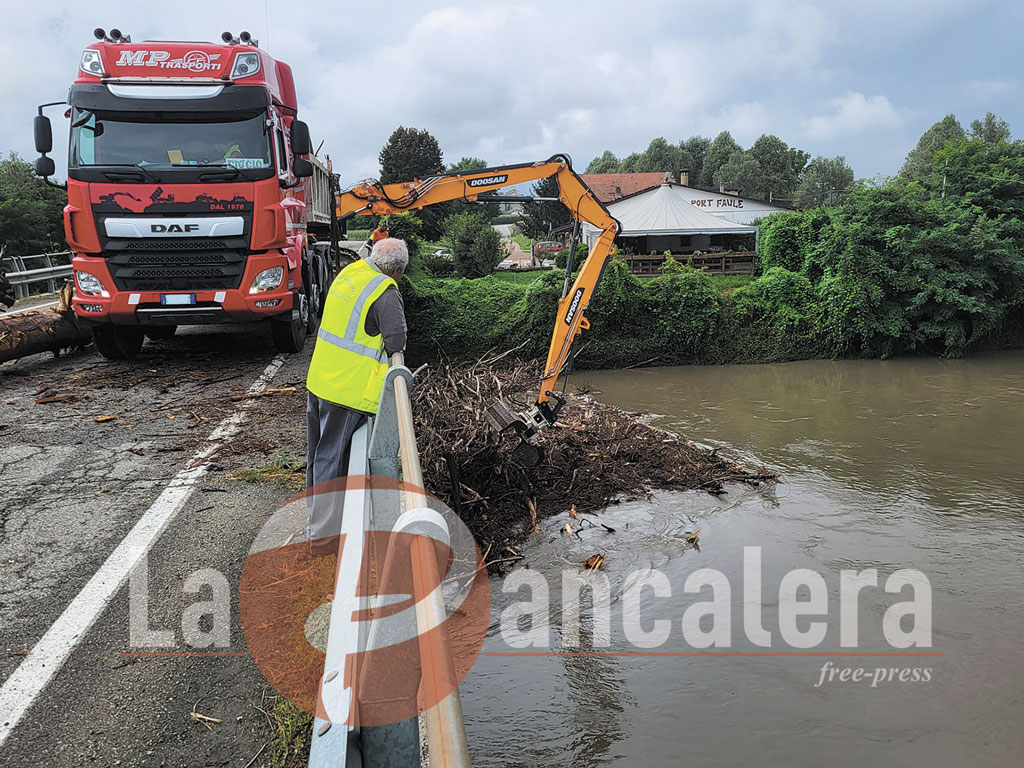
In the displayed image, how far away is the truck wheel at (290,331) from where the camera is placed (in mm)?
9641

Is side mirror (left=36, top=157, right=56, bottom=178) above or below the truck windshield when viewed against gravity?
Result: below

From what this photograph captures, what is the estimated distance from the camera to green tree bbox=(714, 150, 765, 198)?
253 feet

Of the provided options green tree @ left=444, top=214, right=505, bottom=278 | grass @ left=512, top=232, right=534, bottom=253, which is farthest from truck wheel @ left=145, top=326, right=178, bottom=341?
grass @ left=512, top=232, right=534, bottom=253

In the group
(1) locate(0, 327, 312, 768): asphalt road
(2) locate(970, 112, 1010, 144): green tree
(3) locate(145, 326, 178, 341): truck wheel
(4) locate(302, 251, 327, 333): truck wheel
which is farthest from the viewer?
(2) locate(970, 112, 1010, 144): green tree

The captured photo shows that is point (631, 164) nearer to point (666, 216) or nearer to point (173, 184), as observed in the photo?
point (666, 216)

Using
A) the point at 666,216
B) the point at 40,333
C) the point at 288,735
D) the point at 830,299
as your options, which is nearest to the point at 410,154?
the point at 666,216

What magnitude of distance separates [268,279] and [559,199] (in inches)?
143

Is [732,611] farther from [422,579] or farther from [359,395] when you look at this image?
[422,579]

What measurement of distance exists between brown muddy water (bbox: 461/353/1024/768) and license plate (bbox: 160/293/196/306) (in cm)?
492

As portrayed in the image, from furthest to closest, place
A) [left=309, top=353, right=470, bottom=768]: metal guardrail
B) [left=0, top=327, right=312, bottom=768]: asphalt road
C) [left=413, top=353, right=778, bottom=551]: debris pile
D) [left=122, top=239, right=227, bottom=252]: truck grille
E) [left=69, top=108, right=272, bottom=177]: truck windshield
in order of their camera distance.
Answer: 1. [left=122, top=239, right=227, bottom=252]: truck grille
2. [left=69, top=108, right=272, bottom=177]: truck windshield
3. [left=413, top=353, right=778, bottom=551]: debris pile
4. [left=0, top=327, right=312, bottom=768]: asphalt road
5. [left=309, top=353, right=470, bottom=768]: metal guardrail

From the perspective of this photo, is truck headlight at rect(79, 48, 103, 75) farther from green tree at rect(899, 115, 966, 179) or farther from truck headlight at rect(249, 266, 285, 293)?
green tree at rect(899, 115, 966, 179)

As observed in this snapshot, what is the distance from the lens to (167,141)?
8328mm

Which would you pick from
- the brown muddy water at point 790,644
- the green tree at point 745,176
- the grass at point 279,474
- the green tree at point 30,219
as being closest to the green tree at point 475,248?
the green tree at point 30,219

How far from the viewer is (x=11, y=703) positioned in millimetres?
2850
